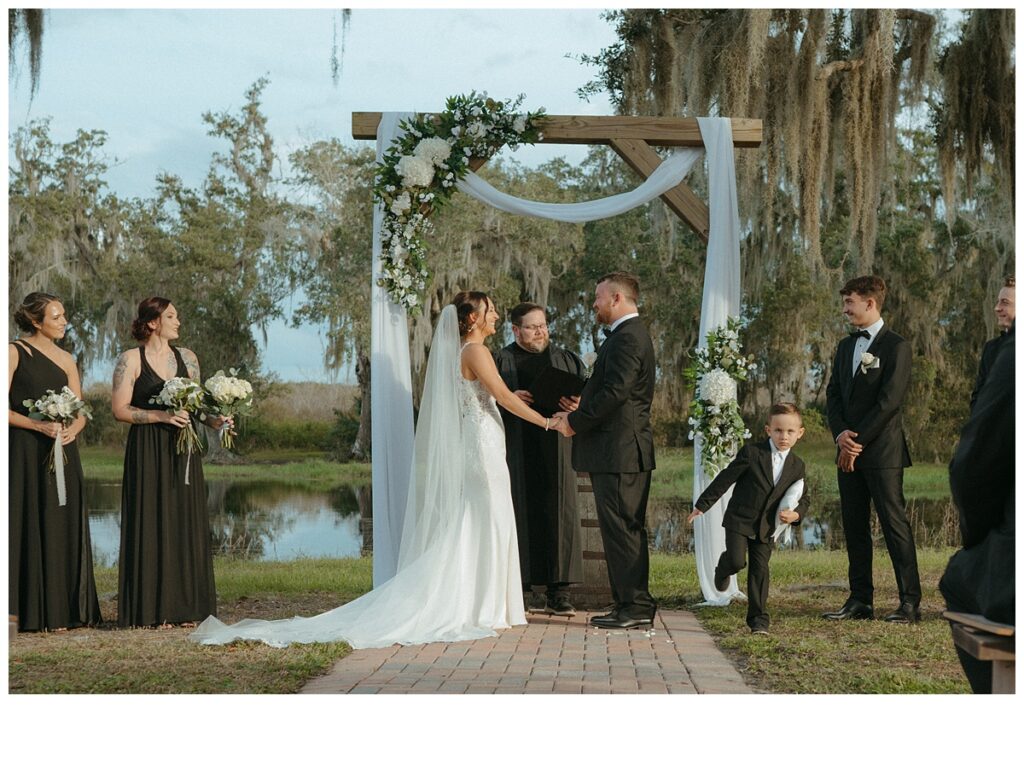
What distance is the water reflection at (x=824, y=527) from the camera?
12.5m

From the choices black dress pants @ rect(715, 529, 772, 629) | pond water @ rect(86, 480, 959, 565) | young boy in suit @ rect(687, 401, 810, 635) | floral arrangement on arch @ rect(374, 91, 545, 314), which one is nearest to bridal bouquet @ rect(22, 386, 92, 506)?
floral arrangement on arch @ rect(374, 91, 545, 314)

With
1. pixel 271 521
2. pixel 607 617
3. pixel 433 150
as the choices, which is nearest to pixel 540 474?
pixel 607 617

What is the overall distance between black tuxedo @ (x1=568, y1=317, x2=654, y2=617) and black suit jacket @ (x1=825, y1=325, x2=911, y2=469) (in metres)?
1.31

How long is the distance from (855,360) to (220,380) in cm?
363

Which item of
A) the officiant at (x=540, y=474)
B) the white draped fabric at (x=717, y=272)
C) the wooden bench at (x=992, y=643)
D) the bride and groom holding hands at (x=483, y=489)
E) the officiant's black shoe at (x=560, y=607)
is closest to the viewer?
the wooden bench at (x=992, y=643)

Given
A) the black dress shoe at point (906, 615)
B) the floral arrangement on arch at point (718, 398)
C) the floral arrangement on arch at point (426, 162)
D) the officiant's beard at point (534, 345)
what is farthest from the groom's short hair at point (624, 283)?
the black dress shoe at point (906, 615)

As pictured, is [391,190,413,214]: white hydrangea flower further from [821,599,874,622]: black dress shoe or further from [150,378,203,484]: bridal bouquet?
[821,599,874,622]: black dress shoe

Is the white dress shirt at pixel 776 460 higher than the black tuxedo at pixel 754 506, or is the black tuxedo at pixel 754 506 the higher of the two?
the white dress shirt at pixel 776 460

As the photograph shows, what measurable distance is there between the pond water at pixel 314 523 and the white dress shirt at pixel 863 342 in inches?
220

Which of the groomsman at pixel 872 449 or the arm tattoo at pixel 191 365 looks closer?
the groomsman at pixel 872 449

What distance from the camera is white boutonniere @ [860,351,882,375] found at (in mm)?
6460

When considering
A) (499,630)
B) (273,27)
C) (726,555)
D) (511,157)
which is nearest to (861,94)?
(726,555)

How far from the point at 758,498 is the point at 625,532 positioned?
2.36ft

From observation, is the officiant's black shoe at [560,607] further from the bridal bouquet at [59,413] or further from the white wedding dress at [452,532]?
the bridal bouquet at [59,413]
